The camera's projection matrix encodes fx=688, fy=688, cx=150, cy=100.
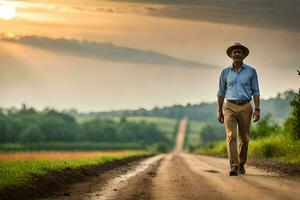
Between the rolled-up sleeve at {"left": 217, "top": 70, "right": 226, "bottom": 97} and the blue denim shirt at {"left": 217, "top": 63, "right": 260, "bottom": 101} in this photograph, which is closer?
the blue denim shirt at {"left": 217, "top": 63, "right": 260, "bottom": 101}

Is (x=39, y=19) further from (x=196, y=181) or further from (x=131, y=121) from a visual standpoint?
(x=131, y=121)

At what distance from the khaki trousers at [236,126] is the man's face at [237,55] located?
1.05 metres

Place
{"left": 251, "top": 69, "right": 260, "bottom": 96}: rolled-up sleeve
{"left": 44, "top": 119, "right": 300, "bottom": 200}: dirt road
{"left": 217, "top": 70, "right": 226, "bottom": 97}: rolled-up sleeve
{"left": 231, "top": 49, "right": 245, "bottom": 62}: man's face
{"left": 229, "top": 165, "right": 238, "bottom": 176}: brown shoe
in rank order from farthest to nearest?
{"left": 217, "top": 70, "right": 226, "bottom": 97}: rolled-up sleeve < {"left": 251, "top": 69, "right": 260, "bottom": 96}: rolled-up sleeve < {"left": 231, "top": 49, "right": 245, "bottom": 62}: man's face < {"left": 229, "top": 165, "right": 238, "bottom": 176}: brown shoe < {"left": 44, "top": 119, "right": 300, "bottom": 200}: dirt road

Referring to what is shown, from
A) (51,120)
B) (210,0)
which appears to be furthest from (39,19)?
(51,120)

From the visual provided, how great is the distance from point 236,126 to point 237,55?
165 centimetres

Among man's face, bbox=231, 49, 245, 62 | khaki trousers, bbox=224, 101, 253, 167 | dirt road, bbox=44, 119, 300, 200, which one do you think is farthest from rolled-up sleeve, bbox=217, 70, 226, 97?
dirt road, bbox=44, 119, 300, 200

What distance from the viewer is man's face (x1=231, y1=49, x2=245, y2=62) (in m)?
15.4

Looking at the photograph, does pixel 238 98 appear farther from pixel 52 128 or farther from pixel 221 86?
pixel 52 128

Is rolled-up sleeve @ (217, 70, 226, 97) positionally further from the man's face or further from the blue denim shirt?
the man's face

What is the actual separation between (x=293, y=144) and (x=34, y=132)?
972 inches

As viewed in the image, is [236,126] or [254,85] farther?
[236,126]

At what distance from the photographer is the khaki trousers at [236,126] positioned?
15484 mm

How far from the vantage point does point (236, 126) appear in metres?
15.8

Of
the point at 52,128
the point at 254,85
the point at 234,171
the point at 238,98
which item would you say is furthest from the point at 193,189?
the point at 52,128
